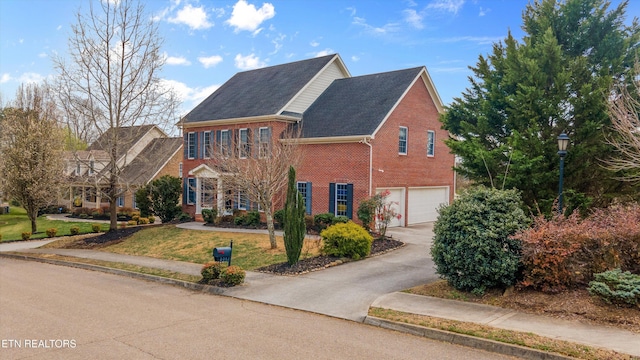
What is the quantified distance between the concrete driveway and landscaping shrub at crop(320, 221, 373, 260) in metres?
0.48

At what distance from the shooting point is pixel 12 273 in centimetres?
1697

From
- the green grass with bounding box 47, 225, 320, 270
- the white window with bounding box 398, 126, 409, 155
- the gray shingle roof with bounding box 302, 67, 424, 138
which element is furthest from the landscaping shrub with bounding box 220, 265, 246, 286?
the white window with bounding box 398, 126, 409, 155

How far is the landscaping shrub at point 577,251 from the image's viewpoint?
29.8 feet

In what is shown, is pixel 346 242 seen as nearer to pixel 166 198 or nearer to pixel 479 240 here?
pixel 479 240

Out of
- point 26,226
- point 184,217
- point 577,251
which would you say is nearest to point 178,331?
point 577,251

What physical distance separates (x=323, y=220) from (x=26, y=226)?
2896 cm

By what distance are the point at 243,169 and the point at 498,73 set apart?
10489mm

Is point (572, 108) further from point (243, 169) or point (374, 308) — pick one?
point (243, 169)

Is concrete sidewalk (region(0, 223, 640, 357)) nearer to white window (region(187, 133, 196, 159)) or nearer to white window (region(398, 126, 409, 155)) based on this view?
white window (region(398, 126, 409, 155))

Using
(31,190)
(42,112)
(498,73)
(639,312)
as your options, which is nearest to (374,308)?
(639,312)

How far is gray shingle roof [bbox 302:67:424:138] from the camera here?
75.1ft

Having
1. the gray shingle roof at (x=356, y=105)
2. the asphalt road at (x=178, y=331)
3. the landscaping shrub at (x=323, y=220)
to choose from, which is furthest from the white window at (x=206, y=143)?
A: the asphalt road at (x=178, y=331)

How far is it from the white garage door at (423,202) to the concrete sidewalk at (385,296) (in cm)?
671

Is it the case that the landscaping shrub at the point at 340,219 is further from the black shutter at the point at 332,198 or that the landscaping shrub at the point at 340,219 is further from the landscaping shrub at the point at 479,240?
the landscaping shrub at the point at 479,240
